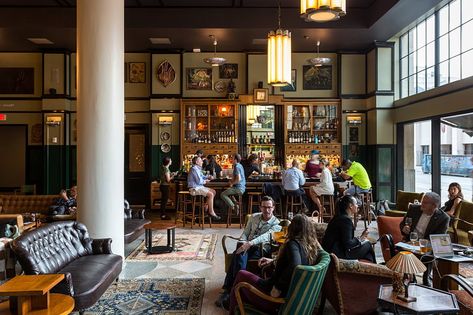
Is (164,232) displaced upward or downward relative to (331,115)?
downward

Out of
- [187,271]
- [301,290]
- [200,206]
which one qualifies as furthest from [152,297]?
[200,206]

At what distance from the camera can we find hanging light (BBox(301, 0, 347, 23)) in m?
4.36

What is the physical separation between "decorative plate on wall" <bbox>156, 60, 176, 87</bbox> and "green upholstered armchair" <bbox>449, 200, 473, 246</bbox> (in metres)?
8.84

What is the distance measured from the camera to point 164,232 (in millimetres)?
9000

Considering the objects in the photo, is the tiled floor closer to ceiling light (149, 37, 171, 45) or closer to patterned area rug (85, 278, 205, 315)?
patterned area rug (85, 278, 205, 315)

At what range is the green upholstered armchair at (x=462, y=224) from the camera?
21.9ft

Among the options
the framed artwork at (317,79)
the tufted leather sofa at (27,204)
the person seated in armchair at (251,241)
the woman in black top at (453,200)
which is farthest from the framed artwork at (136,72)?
the woman in black top at (453,200)

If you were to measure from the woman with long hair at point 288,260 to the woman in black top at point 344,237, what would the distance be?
3.33 feet

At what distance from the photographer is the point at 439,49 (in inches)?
382

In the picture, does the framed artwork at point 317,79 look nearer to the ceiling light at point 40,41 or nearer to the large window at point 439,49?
the large window at point 439,49

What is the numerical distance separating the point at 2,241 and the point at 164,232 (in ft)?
12.5

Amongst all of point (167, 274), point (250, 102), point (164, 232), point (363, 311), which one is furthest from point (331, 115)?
point (363, 311)

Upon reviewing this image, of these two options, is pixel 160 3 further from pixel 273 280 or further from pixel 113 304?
pixel 273 280

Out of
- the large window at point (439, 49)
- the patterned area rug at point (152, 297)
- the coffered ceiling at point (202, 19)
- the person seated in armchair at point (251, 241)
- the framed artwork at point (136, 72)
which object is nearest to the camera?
the patterned area rug at point (152, 297)
